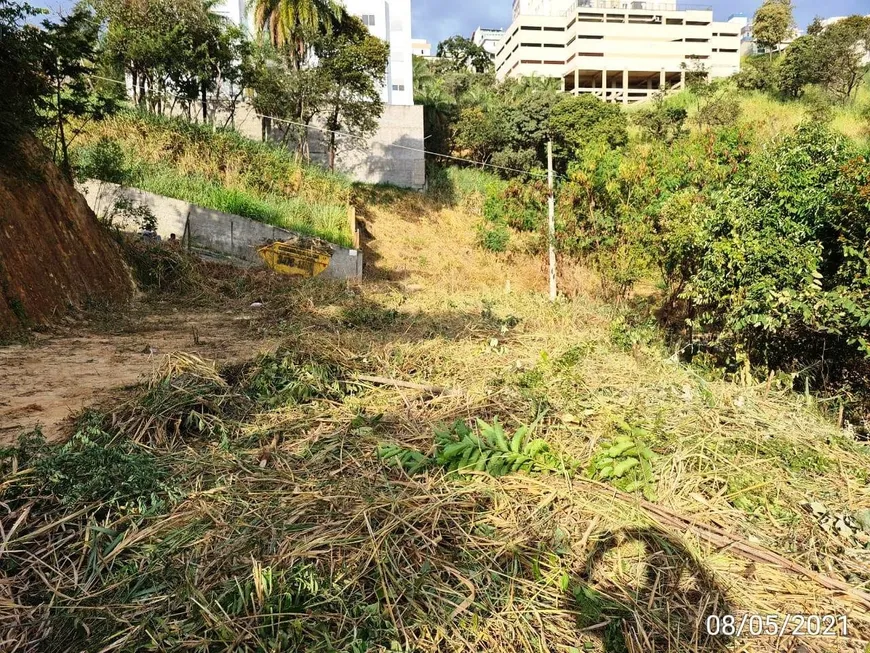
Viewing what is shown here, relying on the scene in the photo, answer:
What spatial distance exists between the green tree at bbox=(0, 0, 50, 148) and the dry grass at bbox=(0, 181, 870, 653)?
5343 millimetres

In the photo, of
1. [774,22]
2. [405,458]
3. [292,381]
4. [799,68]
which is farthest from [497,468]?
[774,22]

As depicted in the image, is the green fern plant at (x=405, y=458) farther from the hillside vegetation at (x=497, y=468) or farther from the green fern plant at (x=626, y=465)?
the green fern plant at (x=626, y=465)

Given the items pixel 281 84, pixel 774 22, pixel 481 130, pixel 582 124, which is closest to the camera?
pixel 281 84

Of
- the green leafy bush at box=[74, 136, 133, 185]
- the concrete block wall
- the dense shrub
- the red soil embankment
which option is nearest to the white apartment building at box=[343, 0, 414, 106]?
the concrete block wall

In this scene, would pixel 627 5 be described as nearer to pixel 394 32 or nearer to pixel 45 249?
pixel 394 32

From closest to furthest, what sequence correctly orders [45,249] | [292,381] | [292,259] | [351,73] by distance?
[292,381], [45,249], [292,259], [351,73]

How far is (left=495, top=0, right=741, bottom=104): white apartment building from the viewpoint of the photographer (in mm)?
40719

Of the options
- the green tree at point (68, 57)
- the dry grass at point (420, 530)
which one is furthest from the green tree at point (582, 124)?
the dry grass at point (420, 530)

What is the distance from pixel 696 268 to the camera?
695 centimetres

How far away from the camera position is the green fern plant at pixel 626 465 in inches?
108

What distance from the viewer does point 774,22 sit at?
109 feet

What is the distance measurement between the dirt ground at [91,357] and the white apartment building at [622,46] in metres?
36.6

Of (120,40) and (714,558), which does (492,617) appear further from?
(120,40)
